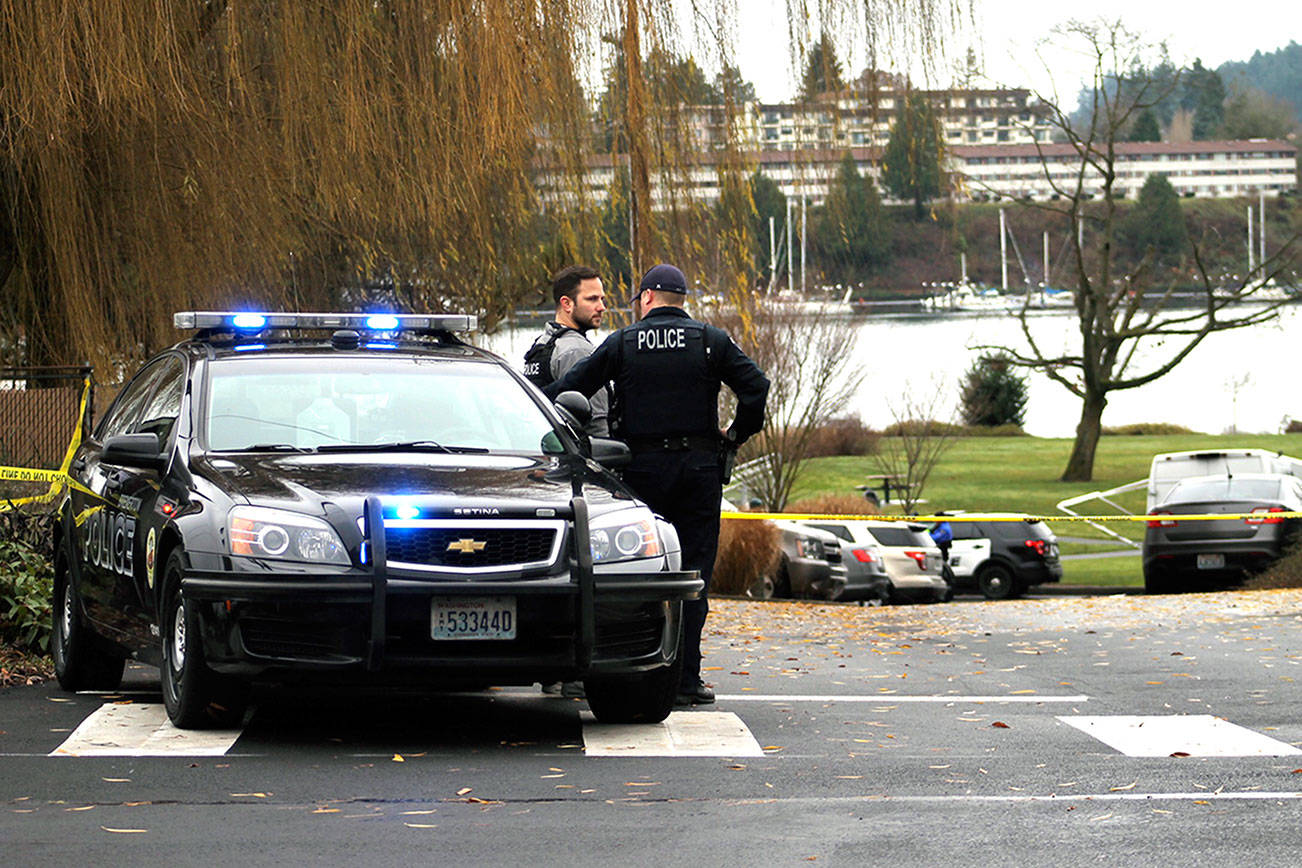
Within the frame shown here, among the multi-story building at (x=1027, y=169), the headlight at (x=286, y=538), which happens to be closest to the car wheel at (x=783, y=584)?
the multi-story building at (x=1027, y=169)

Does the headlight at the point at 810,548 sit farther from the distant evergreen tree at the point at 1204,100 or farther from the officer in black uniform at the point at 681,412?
the distant evergreen tree at the point at 1204,100

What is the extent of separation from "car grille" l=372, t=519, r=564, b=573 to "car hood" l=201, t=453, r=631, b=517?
5 cm

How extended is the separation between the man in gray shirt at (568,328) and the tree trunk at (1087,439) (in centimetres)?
5496

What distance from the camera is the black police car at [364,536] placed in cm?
671

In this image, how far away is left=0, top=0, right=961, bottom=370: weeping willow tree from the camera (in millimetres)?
10055

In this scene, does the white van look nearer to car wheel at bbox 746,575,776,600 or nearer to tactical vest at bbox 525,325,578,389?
car wheel at bbox 746,575,776,600

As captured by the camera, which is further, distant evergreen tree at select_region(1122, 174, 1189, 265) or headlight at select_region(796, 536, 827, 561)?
distant evergreen tree at select_region(1122, 174, 1189, 265)

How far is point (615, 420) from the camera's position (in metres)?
8.54

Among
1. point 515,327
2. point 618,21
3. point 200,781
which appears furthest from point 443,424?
point 515,327

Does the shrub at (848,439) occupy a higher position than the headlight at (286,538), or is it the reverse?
the headlight at (286,538)

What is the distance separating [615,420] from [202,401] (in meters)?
1.78

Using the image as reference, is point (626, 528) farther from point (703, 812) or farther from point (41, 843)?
point (41, 843)

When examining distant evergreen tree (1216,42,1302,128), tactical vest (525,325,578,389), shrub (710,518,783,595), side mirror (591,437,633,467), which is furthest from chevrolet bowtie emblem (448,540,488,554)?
distant evergreen tree (1216,42,1302,128)

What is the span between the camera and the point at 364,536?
668 centimetres
